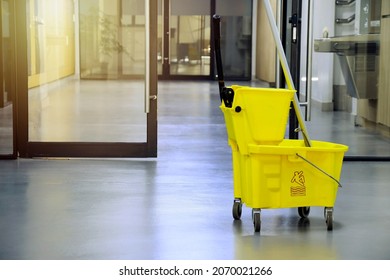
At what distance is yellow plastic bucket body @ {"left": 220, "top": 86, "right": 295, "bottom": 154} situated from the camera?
3826mm

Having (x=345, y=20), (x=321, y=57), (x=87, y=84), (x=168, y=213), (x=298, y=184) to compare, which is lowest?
(x=168, y=213)

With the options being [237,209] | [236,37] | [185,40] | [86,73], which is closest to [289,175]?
[237,209]

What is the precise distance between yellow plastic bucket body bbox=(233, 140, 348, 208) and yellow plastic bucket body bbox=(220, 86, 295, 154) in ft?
0.26

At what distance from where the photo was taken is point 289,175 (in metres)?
3.89

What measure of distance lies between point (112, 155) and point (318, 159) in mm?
2707

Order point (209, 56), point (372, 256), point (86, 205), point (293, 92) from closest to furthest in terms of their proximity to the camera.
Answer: point (372, 256), point (293, 92), point (86, 205), point (209, 56)

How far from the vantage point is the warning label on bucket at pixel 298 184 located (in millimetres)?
3904

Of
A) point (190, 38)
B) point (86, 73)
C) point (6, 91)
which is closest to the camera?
point (86, 73)

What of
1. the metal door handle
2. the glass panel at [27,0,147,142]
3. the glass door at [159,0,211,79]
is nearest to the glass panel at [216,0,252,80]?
the glass door at [159,0,211,79]

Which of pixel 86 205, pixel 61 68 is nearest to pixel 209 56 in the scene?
pixel 61 68

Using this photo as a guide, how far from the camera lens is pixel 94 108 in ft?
21.1

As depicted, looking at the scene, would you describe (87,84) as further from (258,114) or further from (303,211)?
(258,114)

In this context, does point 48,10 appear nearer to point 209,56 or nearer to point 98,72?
point 98,72

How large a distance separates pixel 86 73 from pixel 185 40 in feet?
39.0
